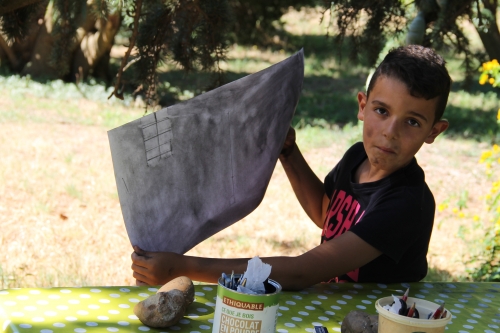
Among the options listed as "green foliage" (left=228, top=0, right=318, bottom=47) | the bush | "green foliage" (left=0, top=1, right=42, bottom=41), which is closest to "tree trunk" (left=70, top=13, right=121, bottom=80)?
"green foliage" (left=228, top=0, right=318, bottom=47)

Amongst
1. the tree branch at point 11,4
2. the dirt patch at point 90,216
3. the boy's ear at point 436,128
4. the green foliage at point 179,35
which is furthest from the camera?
the dirt patch at point 90,216

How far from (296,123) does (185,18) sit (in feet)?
15.7

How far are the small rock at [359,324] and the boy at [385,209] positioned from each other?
10.5 inches

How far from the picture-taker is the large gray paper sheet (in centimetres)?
154

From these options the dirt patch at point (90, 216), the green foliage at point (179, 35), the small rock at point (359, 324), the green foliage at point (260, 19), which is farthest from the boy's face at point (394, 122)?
the green foliage at point (260, 19)

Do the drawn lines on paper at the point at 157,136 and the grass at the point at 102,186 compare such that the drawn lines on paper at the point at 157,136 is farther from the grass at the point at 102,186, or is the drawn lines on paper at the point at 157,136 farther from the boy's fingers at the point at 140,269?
the grass at the point at 102,186

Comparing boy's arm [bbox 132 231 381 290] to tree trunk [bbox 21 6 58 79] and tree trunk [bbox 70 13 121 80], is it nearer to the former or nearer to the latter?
tree trunk [bbox 70 13 121 80]

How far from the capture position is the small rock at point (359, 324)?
1.35m

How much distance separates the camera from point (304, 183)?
7.36 ft

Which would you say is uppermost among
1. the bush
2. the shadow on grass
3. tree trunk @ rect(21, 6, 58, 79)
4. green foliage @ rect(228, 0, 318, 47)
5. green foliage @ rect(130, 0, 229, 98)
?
green foliage @ rect(228, 0, 318, 47)

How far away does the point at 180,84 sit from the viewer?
9.30 metres

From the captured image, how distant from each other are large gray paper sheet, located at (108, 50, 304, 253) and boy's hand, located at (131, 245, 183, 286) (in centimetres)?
5

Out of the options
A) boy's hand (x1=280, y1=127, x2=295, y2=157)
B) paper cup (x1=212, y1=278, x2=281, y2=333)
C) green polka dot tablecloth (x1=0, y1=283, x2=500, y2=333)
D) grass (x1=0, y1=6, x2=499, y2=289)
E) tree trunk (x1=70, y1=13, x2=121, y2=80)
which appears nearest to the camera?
paper cup (x1=212, y1=278, x2=281, y2=333)

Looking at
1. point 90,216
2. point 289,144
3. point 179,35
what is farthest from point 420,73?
point 90,216
